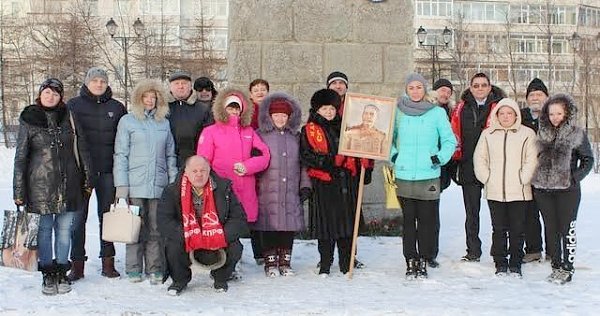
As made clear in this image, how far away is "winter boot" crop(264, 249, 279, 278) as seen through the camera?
6.21 m

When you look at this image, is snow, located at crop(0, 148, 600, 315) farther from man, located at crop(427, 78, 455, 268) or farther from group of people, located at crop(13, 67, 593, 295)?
man, located at crop(427, 78, 455, 268)

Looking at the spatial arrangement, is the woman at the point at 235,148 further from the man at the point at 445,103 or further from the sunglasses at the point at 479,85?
the sunglasses at the point at 479,85

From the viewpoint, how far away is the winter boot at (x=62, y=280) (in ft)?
18.4

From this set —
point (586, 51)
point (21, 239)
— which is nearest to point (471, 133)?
point (21, 239)

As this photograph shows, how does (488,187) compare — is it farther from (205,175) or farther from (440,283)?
(205,175)

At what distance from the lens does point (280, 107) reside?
6.09 meters

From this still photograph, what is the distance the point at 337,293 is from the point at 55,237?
2.57 meters

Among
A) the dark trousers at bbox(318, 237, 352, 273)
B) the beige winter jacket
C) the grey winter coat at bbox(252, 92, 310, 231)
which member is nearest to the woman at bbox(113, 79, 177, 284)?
the grey winter coat at bbox(252, 92, 310, 231)

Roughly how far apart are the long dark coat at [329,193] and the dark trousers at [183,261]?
0.83 m

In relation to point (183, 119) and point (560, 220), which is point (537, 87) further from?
point (183, 119)

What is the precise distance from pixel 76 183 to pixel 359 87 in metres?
4.04

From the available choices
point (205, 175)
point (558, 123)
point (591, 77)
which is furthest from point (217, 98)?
point (591, 77)

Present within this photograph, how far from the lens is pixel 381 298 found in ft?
18.0

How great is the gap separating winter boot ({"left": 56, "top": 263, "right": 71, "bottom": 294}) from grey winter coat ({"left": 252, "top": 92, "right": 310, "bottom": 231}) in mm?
1742
